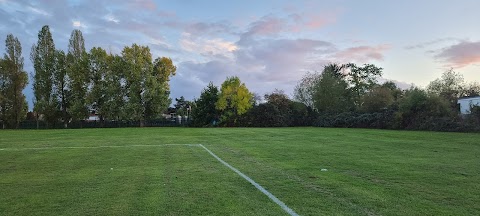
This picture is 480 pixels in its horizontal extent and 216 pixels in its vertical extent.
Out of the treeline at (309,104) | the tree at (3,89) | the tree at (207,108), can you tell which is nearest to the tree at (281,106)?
the treeline at (309,104)

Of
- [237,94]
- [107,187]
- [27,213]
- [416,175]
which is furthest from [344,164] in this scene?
[237,94]

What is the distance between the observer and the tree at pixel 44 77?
2080 inches

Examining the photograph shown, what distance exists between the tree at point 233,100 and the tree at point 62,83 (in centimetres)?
2284

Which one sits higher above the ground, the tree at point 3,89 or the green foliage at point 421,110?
the tree at point 3,89

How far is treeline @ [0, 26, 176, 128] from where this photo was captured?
52.4 m

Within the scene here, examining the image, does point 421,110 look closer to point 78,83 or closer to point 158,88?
point 158,88

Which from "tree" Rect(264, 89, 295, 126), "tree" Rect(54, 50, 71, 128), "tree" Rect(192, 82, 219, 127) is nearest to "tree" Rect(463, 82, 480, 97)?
"tree" Rect(264, 89, 295, 126)

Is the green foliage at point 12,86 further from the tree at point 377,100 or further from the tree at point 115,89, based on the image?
the tree at point 377,100

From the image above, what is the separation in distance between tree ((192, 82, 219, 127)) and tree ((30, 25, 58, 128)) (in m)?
20.9

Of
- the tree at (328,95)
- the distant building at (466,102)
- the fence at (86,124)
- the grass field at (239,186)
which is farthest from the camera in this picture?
the fence at (86,124)

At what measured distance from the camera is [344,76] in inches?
2657

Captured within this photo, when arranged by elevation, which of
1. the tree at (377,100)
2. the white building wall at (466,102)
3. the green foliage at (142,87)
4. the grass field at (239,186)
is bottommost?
the grass field at (239,186)

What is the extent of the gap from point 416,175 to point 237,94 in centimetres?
4141

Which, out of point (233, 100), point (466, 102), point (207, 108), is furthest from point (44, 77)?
point (466, 102)
